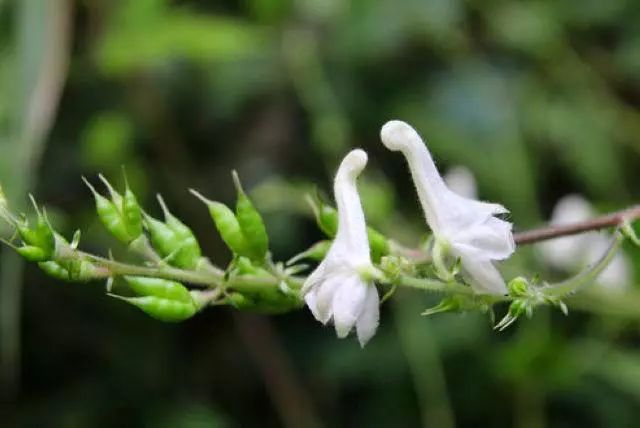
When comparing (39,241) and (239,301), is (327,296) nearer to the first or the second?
(239,301)

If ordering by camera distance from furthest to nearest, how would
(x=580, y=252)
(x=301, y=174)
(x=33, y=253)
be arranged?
(x=301, y=174) → (x=580, y=252) → (x=33, y=253)

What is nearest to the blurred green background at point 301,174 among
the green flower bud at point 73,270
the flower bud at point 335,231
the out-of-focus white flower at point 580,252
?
the out-of-focus white flower at point 580,252

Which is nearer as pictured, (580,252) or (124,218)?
(124,218)

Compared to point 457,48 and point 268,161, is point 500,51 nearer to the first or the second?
point 457,48

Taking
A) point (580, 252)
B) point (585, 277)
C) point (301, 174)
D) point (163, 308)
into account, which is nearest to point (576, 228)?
point (585, 277)

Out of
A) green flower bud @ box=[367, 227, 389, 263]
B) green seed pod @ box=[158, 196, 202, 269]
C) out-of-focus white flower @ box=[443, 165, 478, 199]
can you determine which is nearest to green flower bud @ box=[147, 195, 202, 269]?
green seed pod @ box=[158, 196, 202, 269]

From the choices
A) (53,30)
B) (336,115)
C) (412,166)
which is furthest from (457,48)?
(412,166)

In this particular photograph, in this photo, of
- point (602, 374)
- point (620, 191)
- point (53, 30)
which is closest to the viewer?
point (53, 30)
